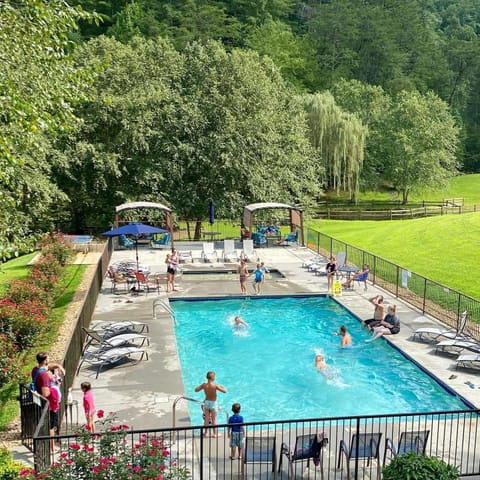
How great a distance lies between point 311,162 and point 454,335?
98.0ft

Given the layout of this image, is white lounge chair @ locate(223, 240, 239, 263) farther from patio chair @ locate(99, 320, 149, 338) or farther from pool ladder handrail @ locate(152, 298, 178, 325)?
patio chair @ locate(99, 320, 149, 338)

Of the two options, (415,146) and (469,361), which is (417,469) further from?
(415,146)

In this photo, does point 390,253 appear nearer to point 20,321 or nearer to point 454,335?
point 454,335

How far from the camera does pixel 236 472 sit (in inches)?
405

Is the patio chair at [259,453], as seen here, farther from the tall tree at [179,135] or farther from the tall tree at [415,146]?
the tall tree at [415,146]

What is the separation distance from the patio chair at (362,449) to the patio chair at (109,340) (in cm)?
794

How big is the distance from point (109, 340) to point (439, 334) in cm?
950

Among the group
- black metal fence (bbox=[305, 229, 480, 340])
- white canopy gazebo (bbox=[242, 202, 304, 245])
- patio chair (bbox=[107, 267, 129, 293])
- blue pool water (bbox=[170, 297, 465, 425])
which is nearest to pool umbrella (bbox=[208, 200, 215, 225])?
white canopy gazebo (bbox=[242, 202, 304, 245])

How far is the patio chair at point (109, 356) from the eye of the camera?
51.7 feet

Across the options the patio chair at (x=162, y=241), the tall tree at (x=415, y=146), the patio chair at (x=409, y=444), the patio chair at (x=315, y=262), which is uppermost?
the tall tree at (x=415, y=146)

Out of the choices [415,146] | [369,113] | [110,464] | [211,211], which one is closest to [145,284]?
[211,211]

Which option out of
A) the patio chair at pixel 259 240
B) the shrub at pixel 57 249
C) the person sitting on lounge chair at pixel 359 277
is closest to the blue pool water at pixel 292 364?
the person sitting on lounge chair at pixel 359 277

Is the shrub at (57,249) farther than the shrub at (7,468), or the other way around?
the shrub at (57,249)

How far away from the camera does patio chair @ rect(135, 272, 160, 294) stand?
79.6ft
